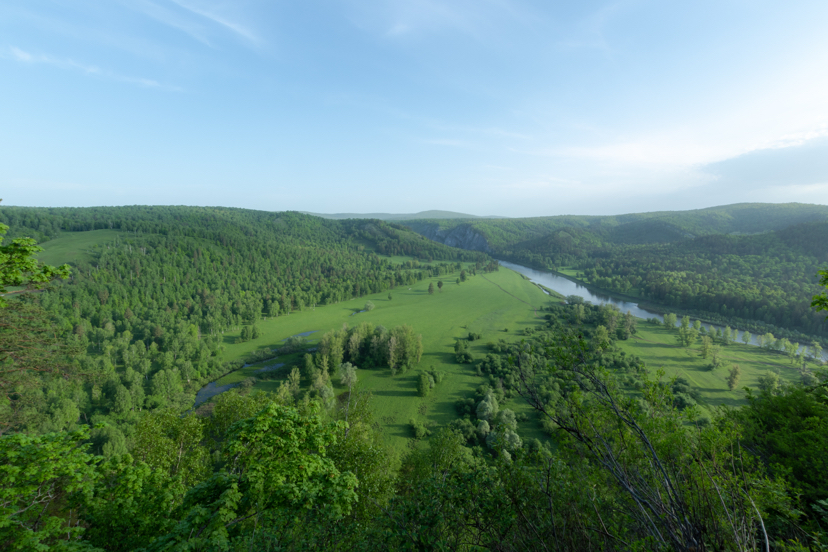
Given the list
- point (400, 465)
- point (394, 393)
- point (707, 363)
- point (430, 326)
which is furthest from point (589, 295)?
point (400, 465)

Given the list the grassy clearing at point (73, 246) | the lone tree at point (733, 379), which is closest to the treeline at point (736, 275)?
the lone tree at point (733, 379)

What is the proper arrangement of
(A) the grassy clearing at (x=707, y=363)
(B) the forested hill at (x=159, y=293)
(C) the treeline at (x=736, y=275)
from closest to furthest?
(B) the forested hill at (x=159, y=293), (A) the grassy clearing at (x=707, y=363), (C) the treeline at (x=736, y=275)

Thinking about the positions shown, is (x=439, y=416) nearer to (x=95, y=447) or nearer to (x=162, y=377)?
(x=95, y=447)

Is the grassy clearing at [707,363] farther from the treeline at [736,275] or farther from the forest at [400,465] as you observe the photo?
the treeline at [736,275]

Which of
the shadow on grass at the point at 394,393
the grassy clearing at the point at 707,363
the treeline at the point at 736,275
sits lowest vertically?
the shadow on grass at the point at 394,393

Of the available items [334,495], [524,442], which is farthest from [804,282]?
[334,495]

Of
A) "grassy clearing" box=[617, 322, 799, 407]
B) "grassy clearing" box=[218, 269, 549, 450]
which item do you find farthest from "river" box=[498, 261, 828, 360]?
"grassy clearing" box=[218, 269, 549, 450]

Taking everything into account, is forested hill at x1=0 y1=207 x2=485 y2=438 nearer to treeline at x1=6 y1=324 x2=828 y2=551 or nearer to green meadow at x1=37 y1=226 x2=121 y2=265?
green meadow at x1=37 y1=226 x2=121 y2=265
